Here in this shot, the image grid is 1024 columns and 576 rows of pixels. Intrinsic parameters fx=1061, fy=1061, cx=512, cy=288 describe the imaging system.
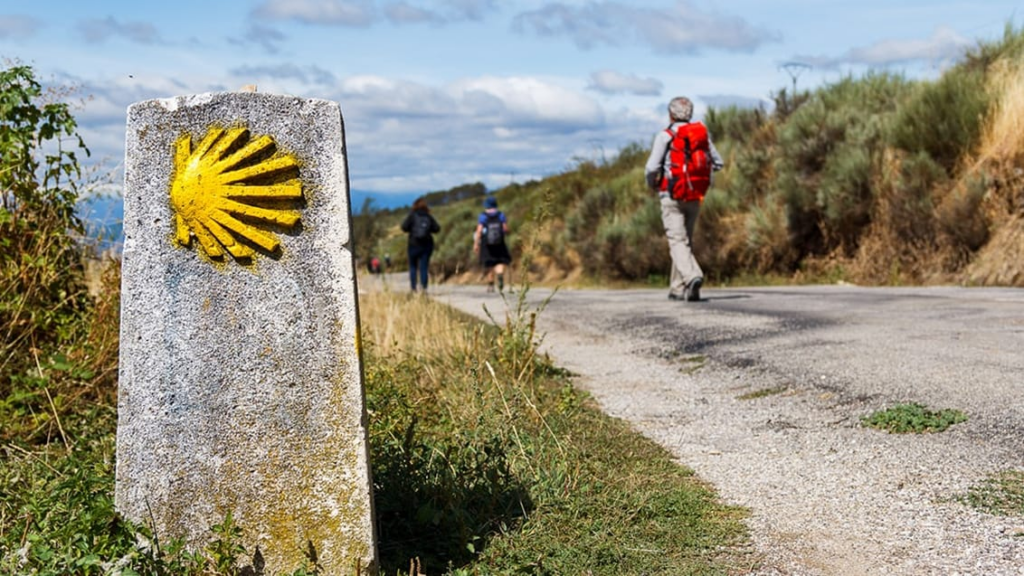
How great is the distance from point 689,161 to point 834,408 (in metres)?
5.67

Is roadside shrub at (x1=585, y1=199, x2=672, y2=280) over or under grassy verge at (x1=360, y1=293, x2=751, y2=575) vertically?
over

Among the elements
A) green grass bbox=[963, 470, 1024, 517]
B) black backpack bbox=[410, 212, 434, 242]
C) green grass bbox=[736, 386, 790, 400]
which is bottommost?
green grass bbox=[963, 470, 1024, 517]

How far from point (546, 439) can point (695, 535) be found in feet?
4.37

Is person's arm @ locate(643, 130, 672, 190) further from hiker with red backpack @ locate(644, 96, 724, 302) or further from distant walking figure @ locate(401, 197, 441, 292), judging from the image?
distant walking figure @ locate(401, 197, 441, 292)

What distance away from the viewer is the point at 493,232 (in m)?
17.0

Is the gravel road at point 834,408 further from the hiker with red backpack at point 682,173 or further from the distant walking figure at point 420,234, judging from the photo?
the distant walking figure at point 420,234

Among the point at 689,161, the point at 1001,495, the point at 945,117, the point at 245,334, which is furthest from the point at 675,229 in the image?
the point at 245,334

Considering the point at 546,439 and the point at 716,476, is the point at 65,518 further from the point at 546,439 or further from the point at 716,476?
the point at 716,476

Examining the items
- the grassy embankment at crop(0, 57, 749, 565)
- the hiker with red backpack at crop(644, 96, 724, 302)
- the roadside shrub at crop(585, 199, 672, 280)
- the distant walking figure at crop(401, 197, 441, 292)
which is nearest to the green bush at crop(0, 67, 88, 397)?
the grassy embankment at crop(0, 57, 749, 565)

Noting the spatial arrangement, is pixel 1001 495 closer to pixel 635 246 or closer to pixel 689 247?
pixel 689 247

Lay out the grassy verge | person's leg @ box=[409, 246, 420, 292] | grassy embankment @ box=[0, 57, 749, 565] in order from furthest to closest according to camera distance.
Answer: person's leg @ box=[409, 246, 420, 292] → the grassy verge → grassy embankment @ box=[0, 57, 749, 565]

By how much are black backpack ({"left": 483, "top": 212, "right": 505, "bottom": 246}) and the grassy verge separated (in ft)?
34.9

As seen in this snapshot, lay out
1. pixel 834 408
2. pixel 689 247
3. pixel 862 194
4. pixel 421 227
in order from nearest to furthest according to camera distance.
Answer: pixel 834 408
pixel 689 247
pixel 421 227
pixel 862 194

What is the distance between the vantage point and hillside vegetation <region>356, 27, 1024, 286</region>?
14.6m
